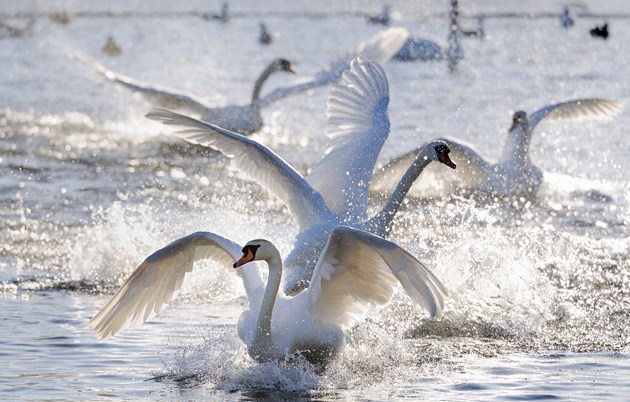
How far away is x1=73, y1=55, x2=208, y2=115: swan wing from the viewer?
16.2 metres

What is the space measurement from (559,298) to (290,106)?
1282 centimetres

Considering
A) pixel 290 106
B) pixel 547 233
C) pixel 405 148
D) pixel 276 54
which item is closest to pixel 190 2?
pixel 276 54

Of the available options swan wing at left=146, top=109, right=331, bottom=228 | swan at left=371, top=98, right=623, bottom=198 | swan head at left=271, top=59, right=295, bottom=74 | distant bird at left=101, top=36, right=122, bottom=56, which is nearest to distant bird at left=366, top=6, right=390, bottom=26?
distant bird at left=101, top=36, right=122, bottom=56

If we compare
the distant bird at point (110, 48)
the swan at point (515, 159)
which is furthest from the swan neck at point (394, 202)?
the distant bird at point (110, 48)

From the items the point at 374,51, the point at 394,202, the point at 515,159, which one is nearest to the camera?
the point at 394,202

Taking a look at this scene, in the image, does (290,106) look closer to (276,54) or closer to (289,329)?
(276,54)

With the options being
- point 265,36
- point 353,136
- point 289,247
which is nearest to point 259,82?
point 289,247

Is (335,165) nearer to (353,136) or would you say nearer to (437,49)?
(353,136)

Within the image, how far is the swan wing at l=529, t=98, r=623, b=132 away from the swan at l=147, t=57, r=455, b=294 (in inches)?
167

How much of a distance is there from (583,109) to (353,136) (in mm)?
4562

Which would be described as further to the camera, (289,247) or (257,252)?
(289,247)

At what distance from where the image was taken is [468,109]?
20.5 meters

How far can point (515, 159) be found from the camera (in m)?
14.2

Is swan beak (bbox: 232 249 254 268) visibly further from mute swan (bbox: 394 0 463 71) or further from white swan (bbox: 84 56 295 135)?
mute swan (bbox: 394 0 463 71)
